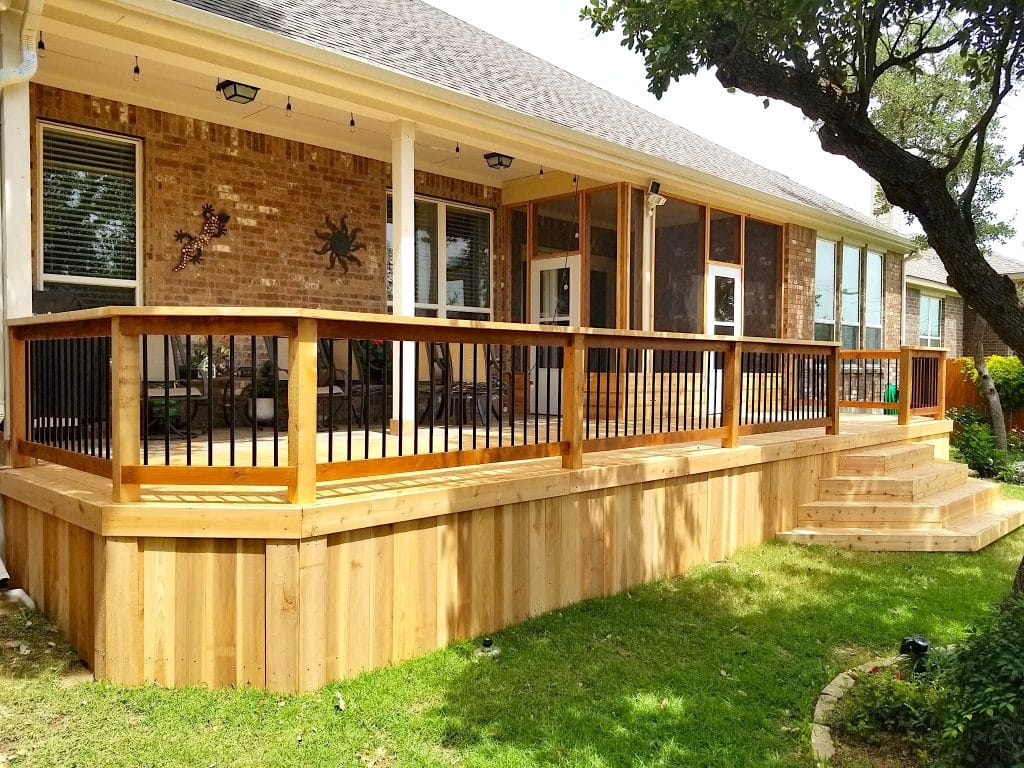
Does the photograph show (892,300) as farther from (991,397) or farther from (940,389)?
(940,389)

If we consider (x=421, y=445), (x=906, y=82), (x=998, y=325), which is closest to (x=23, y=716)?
(x=421, y=445)

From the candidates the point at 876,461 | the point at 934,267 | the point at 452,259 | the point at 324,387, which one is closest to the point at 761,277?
the point at 876,461

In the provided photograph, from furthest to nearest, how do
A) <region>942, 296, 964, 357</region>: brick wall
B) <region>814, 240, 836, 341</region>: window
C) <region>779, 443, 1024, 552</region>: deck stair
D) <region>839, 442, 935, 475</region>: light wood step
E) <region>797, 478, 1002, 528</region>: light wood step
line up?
<region>942, 296, 964, 357</region>: brick wall → <region>814, 240, 836, 341</region>: window → <region>839, 442, 935, 475</region>: light wood step → <region>797, 478, 1002, 528</region>: light wood step → <region>779, 443, 1024, 552</region>: deck stair

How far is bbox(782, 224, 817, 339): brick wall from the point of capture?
1076 centimetres

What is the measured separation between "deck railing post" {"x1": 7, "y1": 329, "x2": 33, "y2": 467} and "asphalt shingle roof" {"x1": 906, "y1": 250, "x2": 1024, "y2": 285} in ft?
53.0

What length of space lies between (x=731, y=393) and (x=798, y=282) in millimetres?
5823

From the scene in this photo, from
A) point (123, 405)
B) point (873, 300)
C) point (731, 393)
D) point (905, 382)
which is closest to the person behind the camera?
point (123, 405)

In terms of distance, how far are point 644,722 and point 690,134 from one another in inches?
451

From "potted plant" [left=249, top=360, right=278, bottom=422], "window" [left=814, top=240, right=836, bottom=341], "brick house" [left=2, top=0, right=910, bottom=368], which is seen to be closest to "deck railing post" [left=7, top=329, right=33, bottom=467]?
"brick house" [left=2, top=0, right=910, bottom=368]

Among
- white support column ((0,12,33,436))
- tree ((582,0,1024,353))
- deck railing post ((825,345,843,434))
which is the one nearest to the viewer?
tree ((582,0,1024,353))

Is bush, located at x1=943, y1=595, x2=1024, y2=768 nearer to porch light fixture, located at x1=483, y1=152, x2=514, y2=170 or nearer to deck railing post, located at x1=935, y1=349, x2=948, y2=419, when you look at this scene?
porch light fixture, located at x1=483, y1=152, x2=514, y2=170

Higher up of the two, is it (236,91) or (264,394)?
(236,91)

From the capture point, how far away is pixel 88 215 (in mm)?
6102

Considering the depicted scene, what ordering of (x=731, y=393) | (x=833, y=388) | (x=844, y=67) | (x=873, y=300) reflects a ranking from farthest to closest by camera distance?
(x=873, y=300)
(x=833, y=388)
(x=731, y=393)
(x=844, y=67)
